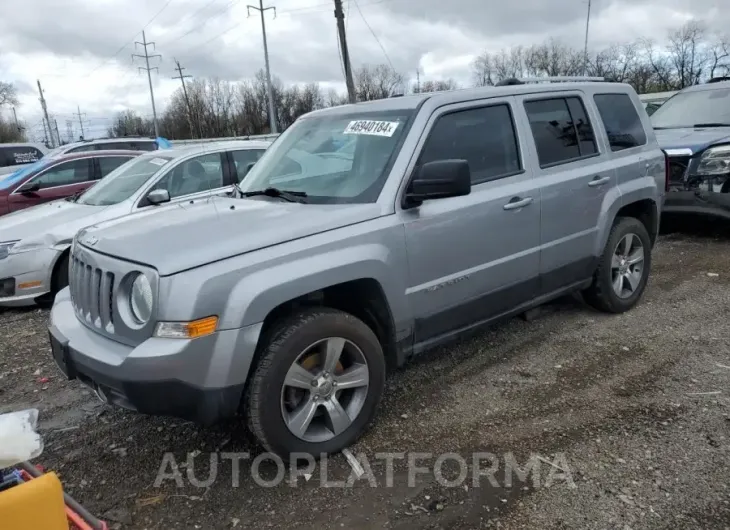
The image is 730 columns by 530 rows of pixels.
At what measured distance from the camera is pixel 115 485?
10.4 ft

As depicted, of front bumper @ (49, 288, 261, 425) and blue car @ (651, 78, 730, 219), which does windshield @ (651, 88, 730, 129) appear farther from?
front bumper @ (49, 288, 261, 425)

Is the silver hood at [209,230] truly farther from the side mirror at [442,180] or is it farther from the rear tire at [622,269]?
the rear tire at [622,269]

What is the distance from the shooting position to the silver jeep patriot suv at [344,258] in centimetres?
283

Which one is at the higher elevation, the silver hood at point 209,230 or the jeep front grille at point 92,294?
the silver hood at point 209,230

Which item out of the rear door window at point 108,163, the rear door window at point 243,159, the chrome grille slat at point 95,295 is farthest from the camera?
the rear door window at point 108,163

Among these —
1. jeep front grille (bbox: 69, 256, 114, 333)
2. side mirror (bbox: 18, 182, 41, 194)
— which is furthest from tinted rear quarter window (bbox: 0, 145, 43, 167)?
jeep front grille (bbox: 69, 256, 114, 333)

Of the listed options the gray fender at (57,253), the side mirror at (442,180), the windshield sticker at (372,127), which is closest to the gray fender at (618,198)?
the side mirror at (442,180)

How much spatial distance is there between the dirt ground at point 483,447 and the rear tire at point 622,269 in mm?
313

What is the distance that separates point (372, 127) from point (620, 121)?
7.99 feet

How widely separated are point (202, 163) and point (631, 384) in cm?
510

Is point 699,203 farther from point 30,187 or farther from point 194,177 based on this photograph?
point 30,187

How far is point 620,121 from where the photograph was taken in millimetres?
5113

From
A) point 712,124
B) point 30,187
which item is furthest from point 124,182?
point 712,124

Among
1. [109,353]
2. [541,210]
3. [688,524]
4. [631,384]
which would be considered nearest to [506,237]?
[541,210]
